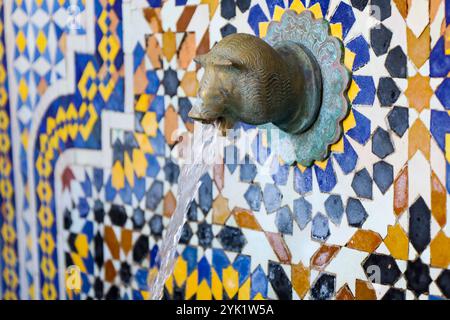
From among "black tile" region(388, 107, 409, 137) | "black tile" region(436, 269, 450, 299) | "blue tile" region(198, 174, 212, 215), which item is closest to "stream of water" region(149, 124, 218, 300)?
"blue tile" region(198, 174, 212, 215)

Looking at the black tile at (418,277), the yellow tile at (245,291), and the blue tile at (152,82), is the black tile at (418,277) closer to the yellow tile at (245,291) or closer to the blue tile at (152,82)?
the yellow tile at (245,291)

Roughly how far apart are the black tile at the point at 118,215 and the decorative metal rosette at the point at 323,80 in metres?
0.45

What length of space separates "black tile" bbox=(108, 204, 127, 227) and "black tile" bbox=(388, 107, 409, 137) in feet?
2.08

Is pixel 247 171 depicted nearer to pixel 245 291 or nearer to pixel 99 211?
pixel 245 291

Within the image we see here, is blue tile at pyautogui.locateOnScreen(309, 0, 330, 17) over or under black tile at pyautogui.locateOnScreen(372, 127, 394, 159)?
over

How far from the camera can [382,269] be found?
4.17 feet

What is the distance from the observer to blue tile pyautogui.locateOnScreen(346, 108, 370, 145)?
1268 mm

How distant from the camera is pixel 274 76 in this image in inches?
49.5

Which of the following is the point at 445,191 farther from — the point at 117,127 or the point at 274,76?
the point at 117,127

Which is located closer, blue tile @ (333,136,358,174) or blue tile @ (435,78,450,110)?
blue tile @ (435,78,450,110)

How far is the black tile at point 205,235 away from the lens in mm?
1555

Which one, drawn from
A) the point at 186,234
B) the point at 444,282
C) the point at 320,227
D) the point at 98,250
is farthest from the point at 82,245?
the point at 444,282

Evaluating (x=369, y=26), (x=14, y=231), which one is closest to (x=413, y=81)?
(x=369, y=26)

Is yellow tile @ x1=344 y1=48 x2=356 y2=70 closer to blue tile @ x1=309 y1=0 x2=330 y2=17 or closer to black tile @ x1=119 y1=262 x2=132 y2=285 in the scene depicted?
blue tile @ x1=309 y1=0 x2=330 y2=17
